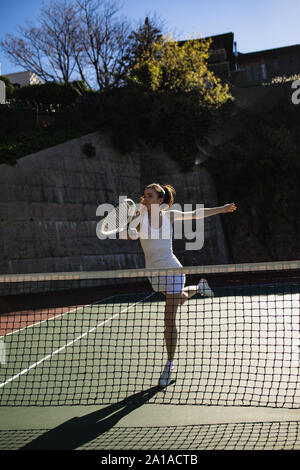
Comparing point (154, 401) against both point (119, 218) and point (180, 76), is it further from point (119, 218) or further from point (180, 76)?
point (180, 76)

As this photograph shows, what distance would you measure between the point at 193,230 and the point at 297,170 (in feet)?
20.6

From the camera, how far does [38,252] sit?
16984mm

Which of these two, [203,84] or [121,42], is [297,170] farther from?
[121,42]

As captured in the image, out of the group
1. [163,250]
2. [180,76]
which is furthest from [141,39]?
[163,250]

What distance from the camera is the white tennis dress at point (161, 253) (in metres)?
4.62

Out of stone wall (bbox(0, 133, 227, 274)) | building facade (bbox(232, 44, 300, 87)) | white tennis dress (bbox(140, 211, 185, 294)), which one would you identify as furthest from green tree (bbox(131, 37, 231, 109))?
white tennis dress (bbox(140, 211, 185, 294))

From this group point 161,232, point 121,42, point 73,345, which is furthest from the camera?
point 121,42

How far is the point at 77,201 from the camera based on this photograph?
1914cm

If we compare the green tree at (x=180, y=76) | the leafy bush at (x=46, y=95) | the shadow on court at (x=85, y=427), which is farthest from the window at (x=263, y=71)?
the shadow on court at (x=85, y=427)

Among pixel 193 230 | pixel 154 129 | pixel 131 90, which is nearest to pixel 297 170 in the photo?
pixel 193 230

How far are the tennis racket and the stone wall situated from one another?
40.4 feet

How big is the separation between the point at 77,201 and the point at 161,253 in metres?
14.9

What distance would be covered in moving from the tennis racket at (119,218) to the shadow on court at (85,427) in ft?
5.39

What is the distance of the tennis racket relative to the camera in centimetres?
436
